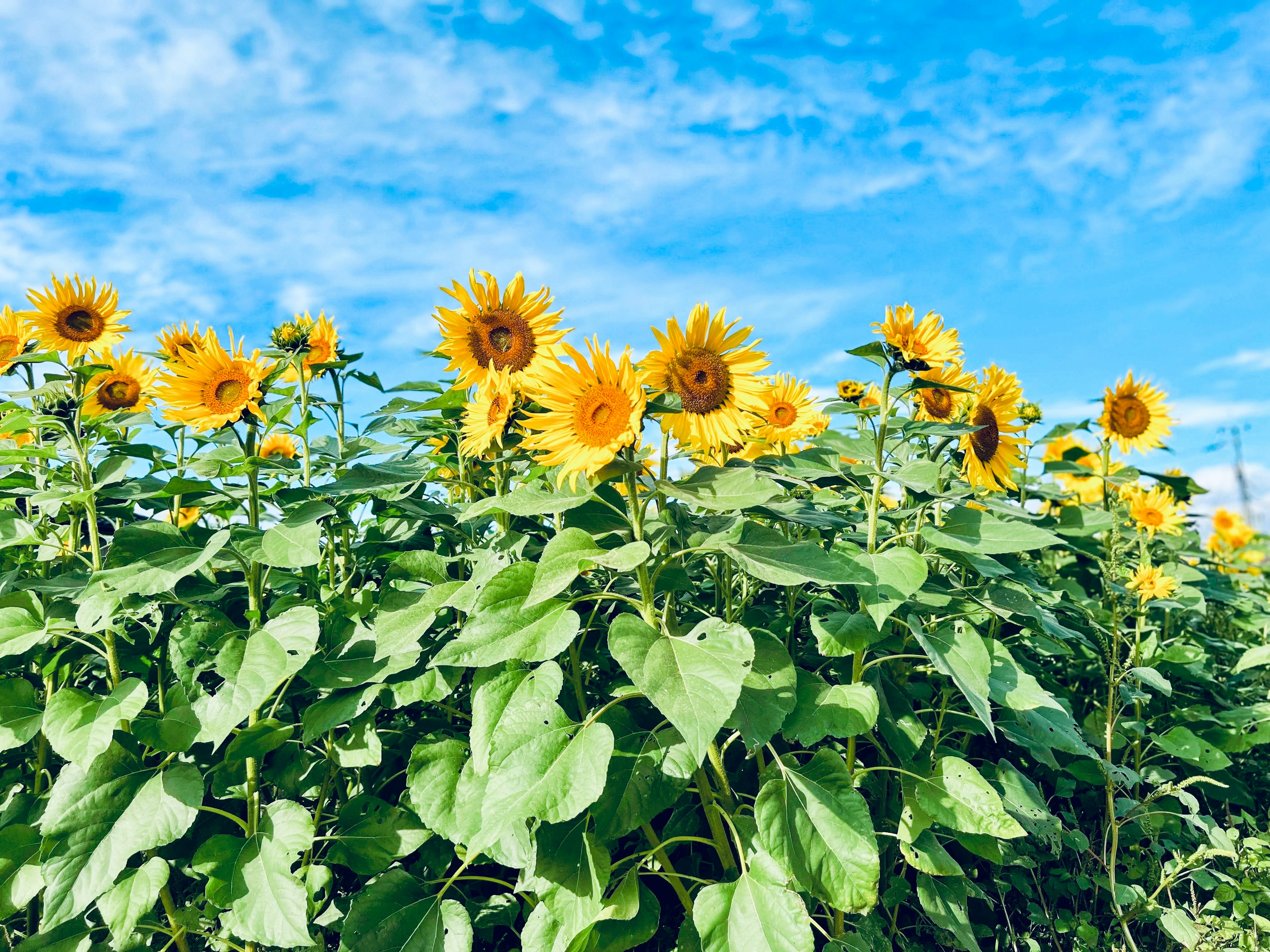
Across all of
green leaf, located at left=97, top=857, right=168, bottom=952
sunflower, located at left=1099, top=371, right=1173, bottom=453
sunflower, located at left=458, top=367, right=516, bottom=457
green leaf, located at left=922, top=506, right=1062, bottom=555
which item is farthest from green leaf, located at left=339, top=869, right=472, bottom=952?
sunflower, located at left=1099, top=371, right=1173, bottom=453

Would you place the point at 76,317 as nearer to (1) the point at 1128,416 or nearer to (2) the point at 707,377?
(2) the point at 707,377

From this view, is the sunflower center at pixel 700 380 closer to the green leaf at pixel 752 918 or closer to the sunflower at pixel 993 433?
the sunflower at pixel 993 433

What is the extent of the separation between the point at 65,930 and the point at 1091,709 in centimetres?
414

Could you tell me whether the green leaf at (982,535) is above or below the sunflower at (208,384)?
below

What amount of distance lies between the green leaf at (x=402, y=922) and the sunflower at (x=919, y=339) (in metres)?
1.99

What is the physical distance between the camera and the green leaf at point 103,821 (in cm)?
225

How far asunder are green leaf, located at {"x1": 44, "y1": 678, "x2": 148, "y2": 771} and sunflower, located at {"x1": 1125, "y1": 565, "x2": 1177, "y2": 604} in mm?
3478

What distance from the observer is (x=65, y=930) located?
257 centimetres

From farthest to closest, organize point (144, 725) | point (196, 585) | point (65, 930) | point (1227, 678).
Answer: point (1227, 678)
point (196, 585)
point (65, 930)
point (144, 725)

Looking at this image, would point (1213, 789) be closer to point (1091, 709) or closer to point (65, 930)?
point (1091, 709)

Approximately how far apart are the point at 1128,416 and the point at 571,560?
3.66m

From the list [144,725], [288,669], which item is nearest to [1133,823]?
[288,669]

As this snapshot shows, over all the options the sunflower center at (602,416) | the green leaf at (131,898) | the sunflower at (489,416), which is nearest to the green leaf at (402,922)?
the green leaf at (131,898)

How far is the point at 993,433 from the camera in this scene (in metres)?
3.09
